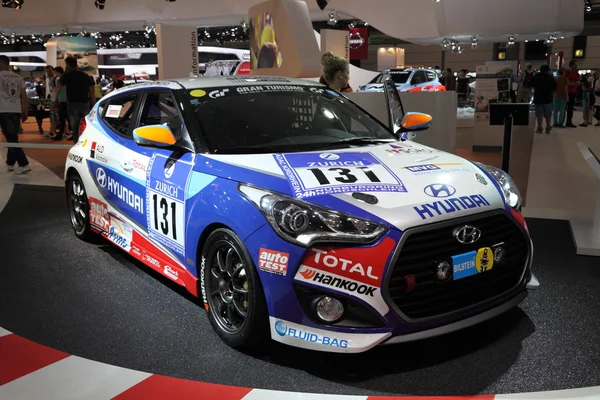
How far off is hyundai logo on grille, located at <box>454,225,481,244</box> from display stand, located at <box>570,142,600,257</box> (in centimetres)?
231

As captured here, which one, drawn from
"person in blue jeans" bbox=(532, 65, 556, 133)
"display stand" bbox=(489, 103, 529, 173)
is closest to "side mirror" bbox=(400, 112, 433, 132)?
"display stand" bbox=(489, 103, 529, 173)

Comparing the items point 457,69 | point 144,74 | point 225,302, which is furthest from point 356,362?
point 457,69

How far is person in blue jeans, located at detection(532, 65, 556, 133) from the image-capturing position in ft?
44.6

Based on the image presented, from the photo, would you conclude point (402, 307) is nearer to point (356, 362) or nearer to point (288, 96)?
point (356, 362)

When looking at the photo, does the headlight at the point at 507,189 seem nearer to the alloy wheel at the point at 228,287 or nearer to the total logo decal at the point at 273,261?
the total logo decal at the point at 273,261

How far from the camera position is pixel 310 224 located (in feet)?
8.30

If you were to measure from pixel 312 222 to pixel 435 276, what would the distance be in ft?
1.95

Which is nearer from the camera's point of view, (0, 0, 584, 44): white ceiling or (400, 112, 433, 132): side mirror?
(400, 112, 433, 132): side mirror

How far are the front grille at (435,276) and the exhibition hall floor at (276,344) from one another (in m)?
0.33

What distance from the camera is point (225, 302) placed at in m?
2.97

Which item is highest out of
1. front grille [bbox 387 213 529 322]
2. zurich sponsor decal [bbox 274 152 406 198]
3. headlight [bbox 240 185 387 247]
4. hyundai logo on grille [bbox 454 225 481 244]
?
zurich sponsor decal [bbox 274 152 406 198]

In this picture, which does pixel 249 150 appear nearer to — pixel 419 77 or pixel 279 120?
pixel 279 120

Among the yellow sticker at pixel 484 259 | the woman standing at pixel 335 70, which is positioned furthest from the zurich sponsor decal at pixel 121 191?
the woman standing at pixel 335 70

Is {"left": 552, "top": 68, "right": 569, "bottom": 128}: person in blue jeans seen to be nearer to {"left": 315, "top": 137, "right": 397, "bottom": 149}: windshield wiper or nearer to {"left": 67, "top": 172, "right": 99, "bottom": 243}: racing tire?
{"left": 315, "top": 137, "right": 397, "bottom": 149}: windshield wiper
